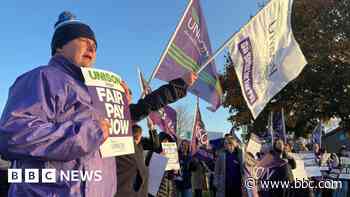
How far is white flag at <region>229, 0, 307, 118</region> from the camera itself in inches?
299

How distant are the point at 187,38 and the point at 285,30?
1888 millimetres

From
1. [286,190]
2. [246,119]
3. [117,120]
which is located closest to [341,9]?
[246,119]

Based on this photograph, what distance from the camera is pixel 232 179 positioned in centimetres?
1039

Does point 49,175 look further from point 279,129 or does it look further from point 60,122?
point 279,129

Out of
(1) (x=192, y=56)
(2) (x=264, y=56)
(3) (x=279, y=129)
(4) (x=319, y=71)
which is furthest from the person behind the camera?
(4) (x=319, y=71)

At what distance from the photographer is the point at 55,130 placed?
2455mm

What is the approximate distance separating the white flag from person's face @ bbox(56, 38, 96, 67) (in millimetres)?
4764

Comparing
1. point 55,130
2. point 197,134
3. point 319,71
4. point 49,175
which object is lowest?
point 49,175

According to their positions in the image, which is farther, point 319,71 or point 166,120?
point 319,71

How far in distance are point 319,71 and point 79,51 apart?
2677 centimetres

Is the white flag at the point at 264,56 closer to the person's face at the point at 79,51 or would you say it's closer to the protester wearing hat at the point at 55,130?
the person's face at the point at 79,51

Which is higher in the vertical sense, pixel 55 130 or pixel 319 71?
pixel 319 71

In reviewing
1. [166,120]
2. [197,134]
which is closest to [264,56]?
[166,120]

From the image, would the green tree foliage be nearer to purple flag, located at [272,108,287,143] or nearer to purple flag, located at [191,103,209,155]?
purple flag, located at [272,108,287,143]
